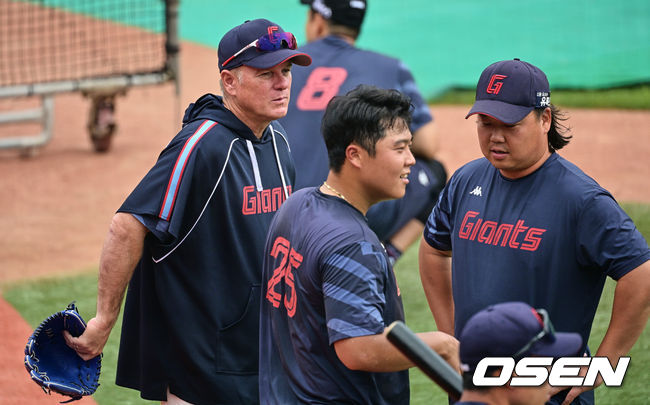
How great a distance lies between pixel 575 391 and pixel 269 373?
112 centimetres

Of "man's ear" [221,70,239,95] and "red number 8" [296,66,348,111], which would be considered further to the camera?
"red number 8" [296,66,348,111]

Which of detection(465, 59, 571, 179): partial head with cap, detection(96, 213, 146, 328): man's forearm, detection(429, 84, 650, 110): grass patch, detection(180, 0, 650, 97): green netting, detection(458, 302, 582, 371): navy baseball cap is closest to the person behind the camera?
detection(458, 302, 582, 371): navy baseball cap

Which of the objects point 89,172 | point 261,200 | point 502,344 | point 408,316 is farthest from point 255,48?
point 89,172

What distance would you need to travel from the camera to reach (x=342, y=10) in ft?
18.5

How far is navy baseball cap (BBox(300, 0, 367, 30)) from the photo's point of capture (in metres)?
5.64

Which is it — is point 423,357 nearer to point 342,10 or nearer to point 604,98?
point 342,10

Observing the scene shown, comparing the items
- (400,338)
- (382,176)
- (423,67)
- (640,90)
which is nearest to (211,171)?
(382,176)

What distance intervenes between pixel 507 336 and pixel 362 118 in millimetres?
927

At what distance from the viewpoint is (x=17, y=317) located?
22.7 feet

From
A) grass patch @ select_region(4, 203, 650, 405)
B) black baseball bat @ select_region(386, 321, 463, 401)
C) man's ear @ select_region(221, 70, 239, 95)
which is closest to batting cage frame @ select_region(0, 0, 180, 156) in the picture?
grass patch @ select_region(4, 203, 650, 405)

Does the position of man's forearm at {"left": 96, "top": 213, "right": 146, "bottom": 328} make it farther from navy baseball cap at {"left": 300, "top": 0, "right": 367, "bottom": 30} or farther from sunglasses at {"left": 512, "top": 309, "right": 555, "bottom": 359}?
navy baseball cap at {"left": 300, "top": 0, "right": 367, "bottom": 30}

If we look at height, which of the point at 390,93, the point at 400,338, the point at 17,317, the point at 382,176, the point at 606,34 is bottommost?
the point at 17,317

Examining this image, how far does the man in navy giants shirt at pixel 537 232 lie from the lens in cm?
331

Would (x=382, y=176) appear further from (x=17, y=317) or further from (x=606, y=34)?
(x=606, y=34)
